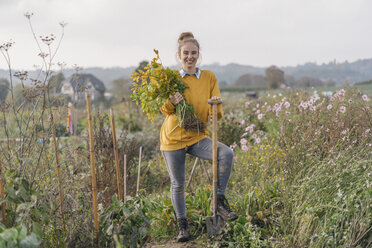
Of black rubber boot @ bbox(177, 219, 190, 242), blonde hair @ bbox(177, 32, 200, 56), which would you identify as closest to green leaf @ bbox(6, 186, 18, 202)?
black rubber boot @ bbox(177, 219, 190, 242)

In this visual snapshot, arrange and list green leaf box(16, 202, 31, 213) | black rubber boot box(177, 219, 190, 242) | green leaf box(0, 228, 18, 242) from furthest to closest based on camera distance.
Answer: black rubber boot box(177, 219, 190, 242)
green leaf box(16, 202, 31, 213)
green leaf box(0, 228, 18, 242)

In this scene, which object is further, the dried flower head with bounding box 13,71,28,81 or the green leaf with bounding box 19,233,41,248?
the dried flower head with bounding box 13,71,28,81

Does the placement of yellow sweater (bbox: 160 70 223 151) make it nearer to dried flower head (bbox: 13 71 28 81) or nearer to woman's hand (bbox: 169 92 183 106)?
woman's hand (bbox: 169 92 183 106)

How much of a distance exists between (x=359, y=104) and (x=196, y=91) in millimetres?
2834

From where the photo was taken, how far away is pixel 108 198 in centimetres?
403

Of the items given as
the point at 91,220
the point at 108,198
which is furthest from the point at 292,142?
the point at 91,220

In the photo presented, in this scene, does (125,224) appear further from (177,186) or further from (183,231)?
(183,231)

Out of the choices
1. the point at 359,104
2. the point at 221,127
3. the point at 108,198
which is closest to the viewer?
the point at 108,198

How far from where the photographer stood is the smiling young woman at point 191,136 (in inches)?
118

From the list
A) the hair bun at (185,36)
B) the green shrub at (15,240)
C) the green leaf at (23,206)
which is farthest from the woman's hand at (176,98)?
the green shrub at (15,240)

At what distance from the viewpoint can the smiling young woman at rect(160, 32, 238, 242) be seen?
2990mm

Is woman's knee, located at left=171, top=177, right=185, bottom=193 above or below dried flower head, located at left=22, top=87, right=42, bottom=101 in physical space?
below

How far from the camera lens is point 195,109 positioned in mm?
3088

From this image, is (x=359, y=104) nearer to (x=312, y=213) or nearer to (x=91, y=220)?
(x=312, y=213)
